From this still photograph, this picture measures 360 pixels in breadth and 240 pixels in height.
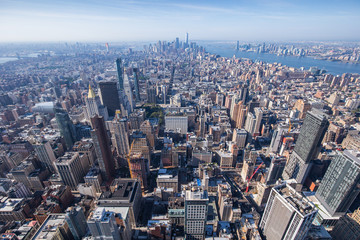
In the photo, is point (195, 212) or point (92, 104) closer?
point (195, 212)

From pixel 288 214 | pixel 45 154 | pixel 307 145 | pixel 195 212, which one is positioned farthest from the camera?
pixel 45 154

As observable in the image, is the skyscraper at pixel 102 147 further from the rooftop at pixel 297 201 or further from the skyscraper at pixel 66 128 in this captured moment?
the rooftop at pixel 297 201

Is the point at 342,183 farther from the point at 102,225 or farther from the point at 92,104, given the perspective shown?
the point at 92,104

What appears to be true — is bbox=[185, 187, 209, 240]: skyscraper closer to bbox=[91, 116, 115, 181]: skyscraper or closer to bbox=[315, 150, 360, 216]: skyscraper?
bbox=[91, 116, 115, 181]: skyscraper

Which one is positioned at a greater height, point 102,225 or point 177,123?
point 102,225

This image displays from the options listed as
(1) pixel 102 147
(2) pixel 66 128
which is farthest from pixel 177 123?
(2) pixel 66 128

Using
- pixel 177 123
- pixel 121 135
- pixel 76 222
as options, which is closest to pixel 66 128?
pixel 121 135

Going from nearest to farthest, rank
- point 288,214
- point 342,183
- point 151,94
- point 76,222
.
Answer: point 288,214 → point 76,222 → point 342,183 → point 151,94

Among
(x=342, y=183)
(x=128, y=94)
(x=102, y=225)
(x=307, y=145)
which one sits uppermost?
(x=307, y=145)
